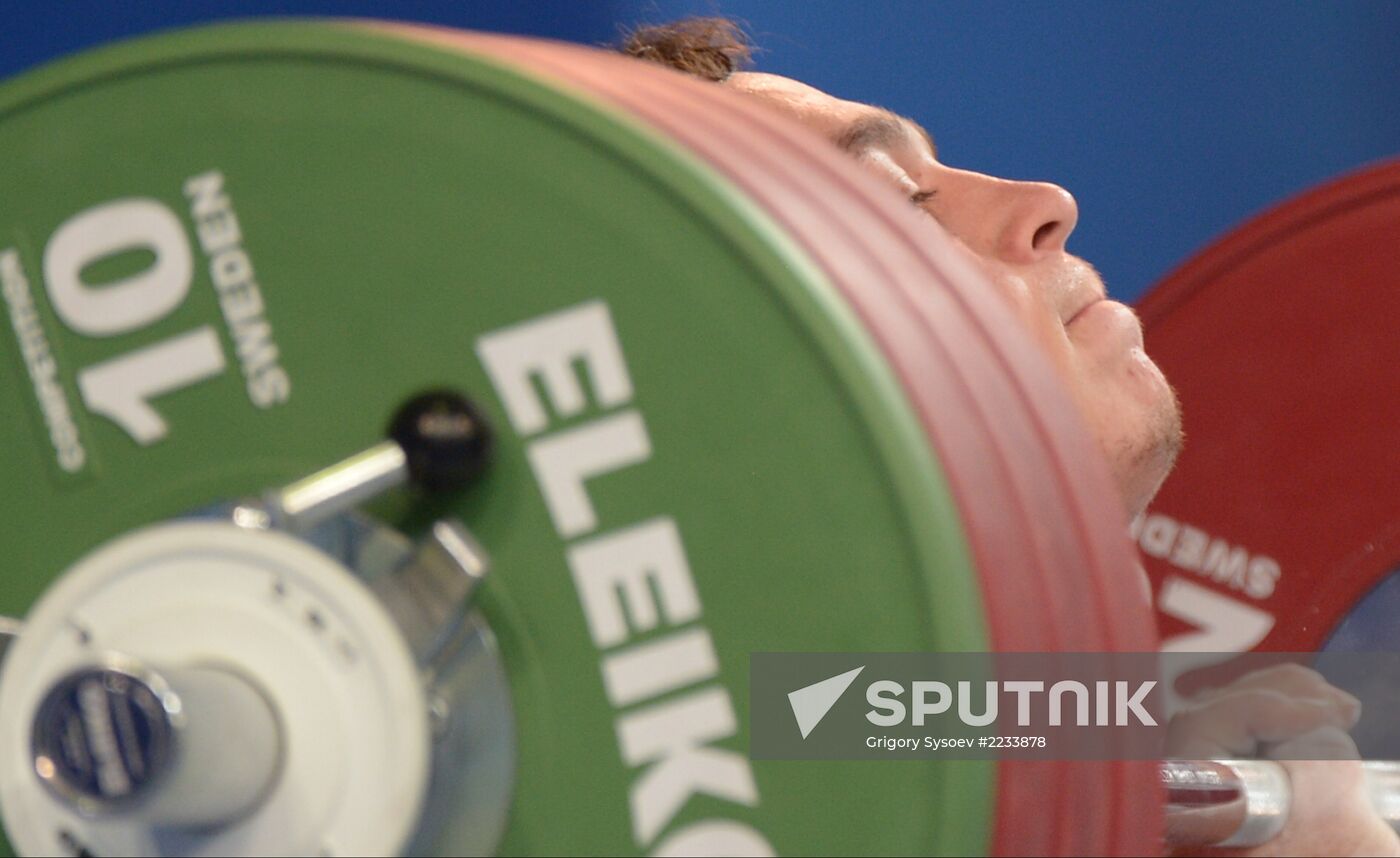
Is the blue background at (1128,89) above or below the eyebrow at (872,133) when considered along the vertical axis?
above

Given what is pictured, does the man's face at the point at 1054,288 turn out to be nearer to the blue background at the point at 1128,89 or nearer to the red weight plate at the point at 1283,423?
the red weight plate at the point at 1283,423

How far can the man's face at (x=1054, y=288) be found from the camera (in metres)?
1.02

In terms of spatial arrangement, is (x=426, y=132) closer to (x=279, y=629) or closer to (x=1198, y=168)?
(x=279, y=629)

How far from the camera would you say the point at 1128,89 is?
1758 mm

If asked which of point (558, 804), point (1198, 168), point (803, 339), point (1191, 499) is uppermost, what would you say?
point (1198, 168)

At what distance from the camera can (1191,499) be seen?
51.0 inches

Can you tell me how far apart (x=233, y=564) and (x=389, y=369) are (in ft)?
0.27

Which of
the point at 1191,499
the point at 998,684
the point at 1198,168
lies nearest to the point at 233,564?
the point at 998,684

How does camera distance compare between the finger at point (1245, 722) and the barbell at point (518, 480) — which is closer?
the barbell at point (518, 480)

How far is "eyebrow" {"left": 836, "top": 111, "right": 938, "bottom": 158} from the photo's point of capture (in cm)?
109

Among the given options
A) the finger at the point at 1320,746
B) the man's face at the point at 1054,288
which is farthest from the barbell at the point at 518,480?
the finger at the point at 1320,746

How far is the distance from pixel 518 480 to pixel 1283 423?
3.00 ft

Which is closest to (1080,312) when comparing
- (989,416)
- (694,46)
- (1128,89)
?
(694,46)
